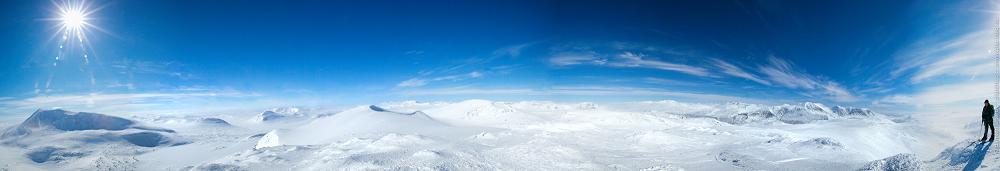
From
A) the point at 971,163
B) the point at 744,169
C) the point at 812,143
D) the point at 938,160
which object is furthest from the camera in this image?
the point at 812,143

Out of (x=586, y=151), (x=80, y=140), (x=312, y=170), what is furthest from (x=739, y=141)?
(x=80, y=140)

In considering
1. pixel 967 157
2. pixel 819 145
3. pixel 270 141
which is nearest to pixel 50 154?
pixel 270 141

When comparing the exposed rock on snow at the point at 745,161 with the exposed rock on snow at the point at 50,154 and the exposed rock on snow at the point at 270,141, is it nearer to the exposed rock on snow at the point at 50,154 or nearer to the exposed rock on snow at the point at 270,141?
the exposed rock on snow at the point at 270,141

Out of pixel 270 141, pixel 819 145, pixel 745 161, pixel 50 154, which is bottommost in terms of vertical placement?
pixel 50 154

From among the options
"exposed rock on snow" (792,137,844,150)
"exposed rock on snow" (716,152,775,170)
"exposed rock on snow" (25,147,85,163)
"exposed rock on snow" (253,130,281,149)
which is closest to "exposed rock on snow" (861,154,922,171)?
"exposed rock on snow" (716,152,775,170)

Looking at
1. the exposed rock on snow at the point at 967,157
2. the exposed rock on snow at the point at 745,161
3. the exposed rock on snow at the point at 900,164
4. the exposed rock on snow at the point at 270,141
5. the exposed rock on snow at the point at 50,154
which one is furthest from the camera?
the exposed rock on snow at the point at 50,154

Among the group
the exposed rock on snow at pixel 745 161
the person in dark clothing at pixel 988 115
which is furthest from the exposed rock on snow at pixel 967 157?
the exposed rock on snow at pixel 745 161

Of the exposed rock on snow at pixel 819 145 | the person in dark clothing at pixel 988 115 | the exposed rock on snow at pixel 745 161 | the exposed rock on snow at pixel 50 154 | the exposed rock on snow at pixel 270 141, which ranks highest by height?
the person in dark clothing at pixel 988 115

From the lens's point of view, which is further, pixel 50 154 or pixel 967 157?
pixel 50 154

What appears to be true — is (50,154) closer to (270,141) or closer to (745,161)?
(270,141)

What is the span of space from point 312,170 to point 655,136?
1368 inches

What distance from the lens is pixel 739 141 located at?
136ft

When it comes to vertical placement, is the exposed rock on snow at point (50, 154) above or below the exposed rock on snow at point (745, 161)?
below

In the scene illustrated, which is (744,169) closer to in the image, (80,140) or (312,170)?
(312,170)
